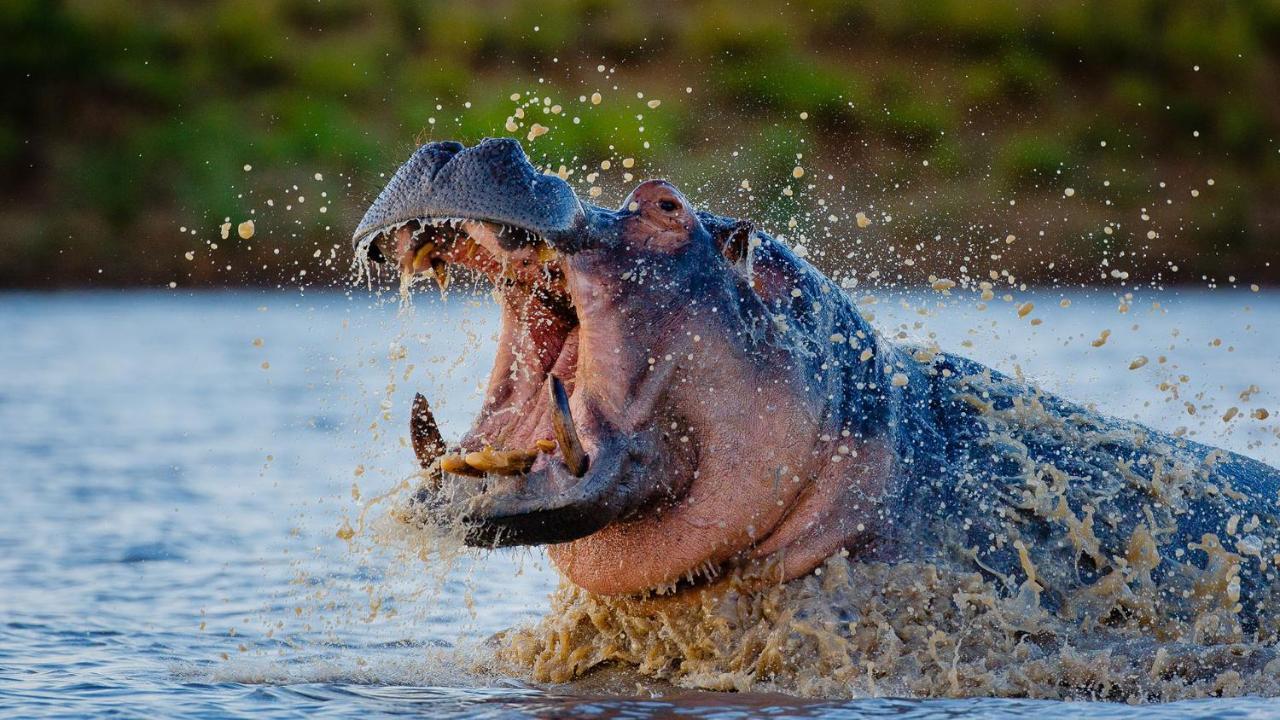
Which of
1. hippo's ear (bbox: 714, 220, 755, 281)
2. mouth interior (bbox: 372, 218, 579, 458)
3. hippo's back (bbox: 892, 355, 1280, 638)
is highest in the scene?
hippo's ear (bbox: 714, 220, 755, 281)

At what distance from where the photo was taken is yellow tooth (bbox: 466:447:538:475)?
4441mm

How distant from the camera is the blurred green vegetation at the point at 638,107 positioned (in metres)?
29.8

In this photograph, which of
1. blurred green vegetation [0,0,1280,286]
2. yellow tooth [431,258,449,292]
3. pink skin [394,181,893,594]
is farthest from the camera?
blurred green vegetation [0,0,1280,286]

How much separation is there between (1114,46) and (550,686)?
35713 mm

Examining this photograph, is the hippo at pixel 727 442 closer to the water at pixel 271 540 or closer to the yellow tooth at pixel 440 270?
the yellow tooth at pixel 440 270

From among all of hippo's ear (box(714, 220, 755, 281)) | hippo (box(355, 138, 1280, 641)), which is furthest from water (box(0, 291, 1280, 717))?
hippo's ear (box(714, 220, 755, 281))

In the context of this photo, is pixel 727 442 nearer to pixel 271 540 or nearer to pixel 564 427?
pixel 564 427

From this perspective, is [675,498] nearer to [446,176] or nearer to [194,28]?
[446,176]

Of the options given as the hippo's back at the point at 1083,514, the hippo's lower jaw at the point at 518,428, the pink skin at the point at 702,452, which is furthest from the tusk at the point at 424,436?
the hippo's back at the point at 1083,514

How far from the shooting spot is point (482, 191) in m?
4.44

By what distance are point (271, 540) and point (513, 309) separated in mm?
3749

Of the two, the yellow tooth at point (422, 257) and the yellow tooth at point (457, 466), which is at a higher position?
the yellow tooth at point (422, 257)

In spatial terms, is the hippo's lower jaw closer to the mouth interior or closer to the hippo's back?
the mouth interior

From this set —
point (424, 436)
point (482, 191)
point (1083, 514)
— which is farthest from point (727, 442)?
point (1083, 514)
